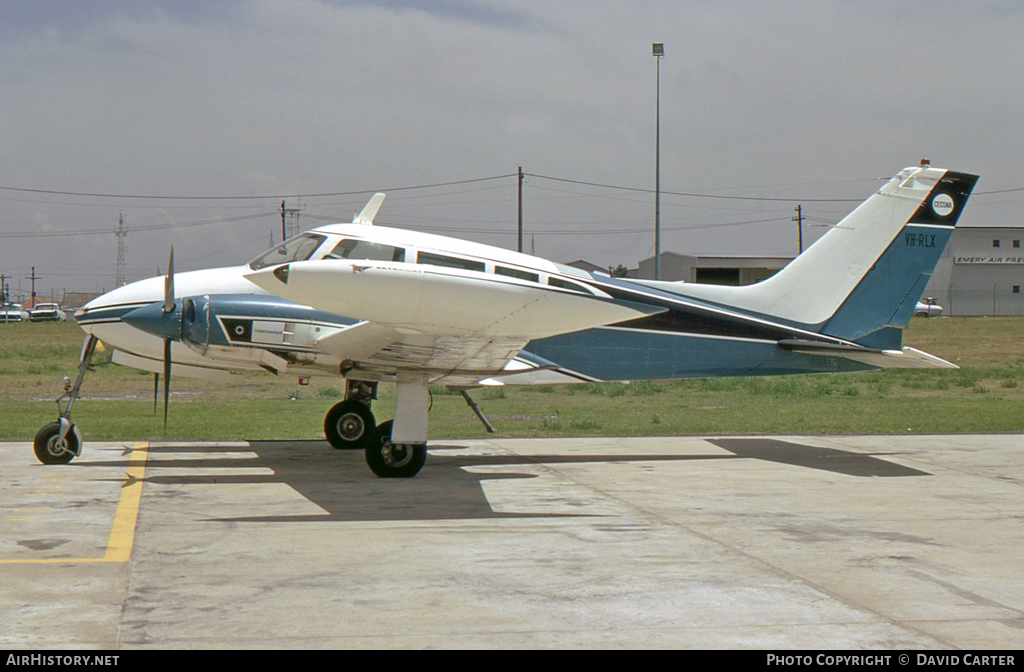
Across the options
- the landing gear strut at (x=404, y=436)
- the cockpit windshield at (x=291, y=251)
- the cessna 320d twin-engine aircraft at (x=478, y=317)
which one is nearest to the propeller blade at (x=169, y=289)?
the cessna 320d twin-engine aircraft at (x=478, y=317)

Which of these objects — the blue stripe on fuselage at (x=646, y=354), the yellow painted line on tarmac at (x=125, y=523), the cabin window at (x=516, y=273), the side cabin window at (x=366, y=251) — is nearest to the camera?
the yellow painted line on tarmac at (x=125, y=523)

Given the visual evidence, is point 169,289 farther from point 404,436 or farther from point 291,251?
point 404,436

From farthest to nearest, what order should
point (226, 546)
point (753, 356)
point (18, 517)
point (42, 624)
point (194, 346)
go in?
point (753, 356) → point (194, 346) → point (18, 517) → point (226, 546) → point (42, 624)

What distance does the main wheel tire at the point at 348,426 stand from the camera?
538 inches

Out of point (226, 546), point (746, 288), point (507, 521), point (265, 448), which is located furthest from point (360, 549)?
point (746, 288)

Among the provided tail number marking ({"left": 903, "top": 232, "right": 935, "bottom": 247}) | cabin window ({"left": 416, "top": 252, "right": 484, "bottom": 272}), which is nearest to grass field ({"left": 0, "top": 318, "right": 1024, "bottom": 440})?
tail number marking ({"left": 903, "top": 232, "right": 935, "bottom": 247})

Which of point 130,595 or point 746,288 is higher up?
point 746,288

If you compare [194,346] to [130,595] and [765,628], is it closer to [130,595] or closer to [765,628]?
[130,595]

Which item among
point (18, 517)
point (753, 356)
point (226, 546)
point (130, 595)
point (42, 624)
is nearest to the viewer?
point (42, 624)

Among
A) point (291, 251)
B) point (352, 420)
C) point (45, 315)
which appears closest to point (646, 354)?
point (352, 420)

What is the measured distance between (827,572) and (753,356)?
6882 mm

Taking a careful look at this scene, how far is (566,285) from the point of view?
1025 centimetres

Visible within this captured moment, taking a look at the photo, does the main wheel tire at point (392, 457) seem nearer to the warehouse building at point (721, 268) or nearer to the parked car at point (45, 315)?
the warehouse building at point (721, 268)

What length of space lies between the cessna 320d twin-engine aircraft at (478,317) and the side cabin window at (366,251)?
0.8 inches
